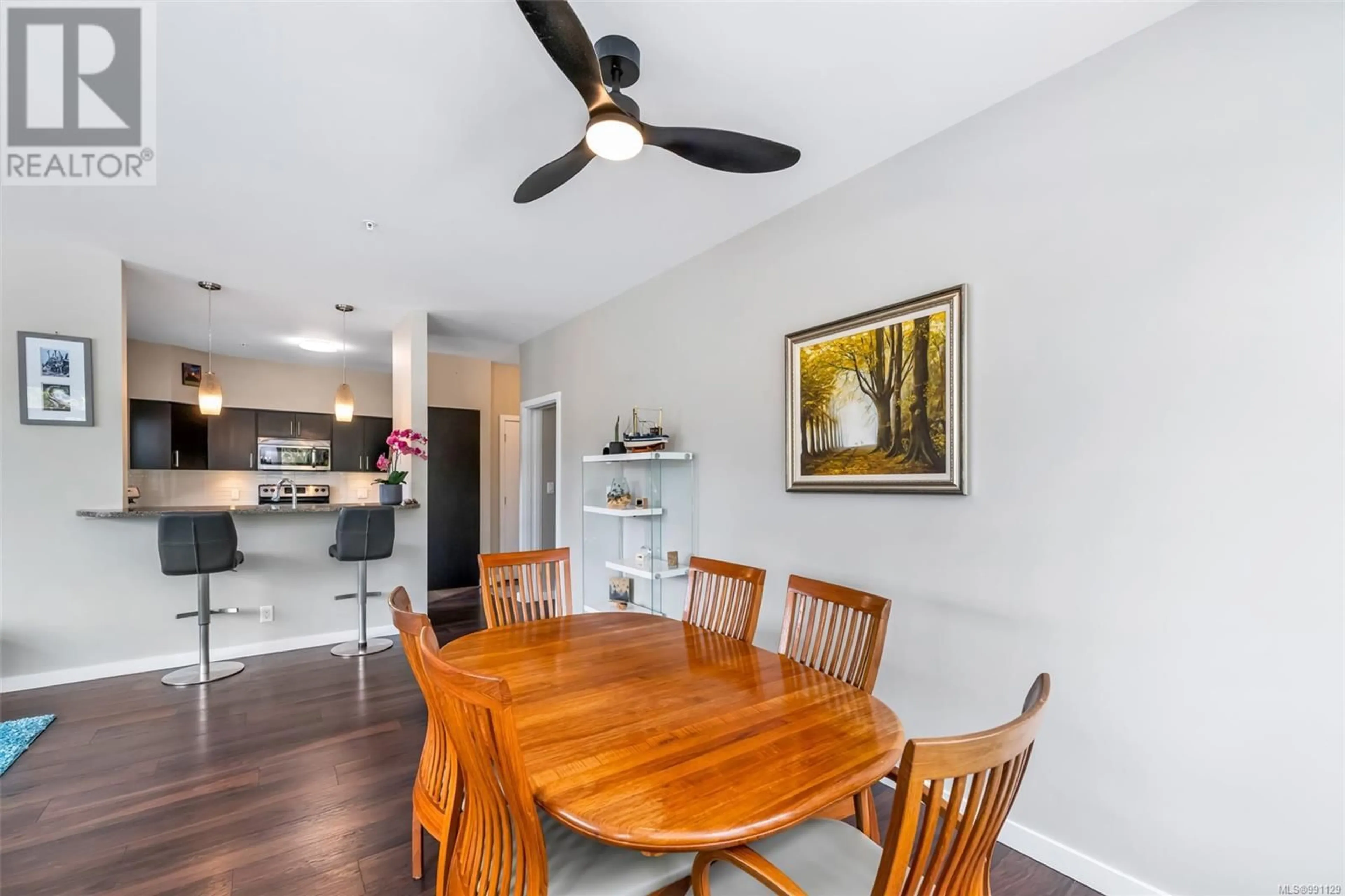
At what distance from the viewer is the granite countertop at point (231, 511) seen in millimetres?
3338

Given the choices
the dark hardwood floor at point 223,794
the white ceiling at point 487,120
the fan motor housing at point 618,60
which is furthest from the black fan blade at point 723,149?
the dark hardwood floor at point 223,794

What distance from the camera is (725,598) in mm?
2189

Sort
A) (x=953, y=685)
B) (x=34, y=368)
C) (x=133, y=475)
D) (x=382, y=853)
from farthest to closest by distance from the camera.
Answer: (x=133, y=475) → (x=34, y=368) → (x=953, y=685) → (x=382, y=853)

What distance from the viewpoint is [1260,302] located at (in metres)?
1.48

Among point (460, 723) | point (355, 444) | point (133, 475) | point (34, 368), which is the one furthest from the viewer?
point (355, 444)

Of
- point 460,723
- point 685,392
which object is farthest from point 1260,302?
point 685,392

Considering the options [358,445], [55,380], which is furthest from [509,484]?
[55,380]

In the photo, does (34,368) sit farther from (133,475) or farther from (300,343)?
(133,475)

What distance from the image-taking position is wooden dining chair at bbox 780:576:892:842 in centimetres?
158

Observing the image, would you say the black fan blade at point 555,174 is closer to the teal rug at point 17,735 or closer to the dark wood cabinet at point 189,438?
A: the teal rug at point 17,735

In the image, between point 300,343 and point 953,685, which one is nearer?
point 953,685

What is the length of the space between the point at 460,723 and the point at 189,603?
13.1 feet

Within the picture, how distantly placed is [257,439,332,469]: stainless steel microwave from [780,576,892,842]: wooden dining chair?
625 cm

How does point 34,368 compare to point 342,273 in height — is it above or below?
below
